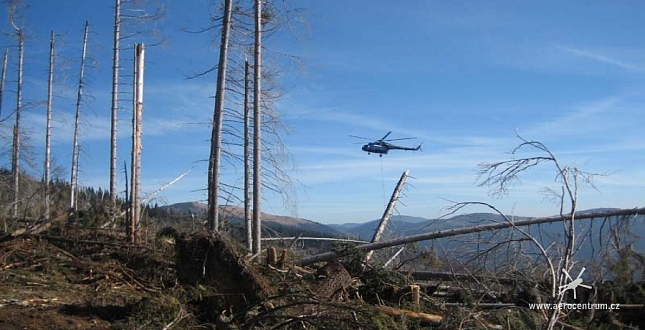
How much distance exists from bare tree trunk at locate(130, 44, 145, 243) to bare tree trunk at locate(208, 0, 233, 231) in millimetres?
1398

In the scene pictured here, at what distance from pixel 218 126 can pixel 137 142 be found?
1.99m

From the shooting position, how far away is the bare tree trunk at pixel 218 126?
11.4m

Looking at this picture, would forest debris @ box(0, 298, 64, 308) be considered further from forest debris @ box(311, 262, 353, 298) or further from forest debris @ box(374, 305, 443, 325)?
forest debris @ box(374, 305, 443, 325)

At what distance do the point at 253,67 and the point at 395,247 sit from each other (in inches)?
182

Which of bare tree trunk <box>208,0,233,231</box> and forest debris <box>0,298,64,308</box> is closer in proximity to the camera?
forest debris <box>0,298,64,308</box>

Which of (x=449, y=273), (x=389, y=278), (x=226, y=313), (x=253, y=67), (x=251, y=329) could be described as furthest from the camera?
(x=253, y=67)

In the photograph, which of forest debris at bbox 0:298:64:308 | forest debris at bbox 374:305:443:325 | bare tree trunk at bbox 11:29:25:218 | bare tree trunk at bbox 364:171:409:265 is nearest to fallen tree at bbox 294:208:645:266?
bare tree trunk at bbox 364:171:409:265

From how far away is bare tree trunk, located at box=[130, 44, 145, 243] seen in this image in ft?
36.8

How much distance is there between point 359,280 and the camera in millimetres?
9023

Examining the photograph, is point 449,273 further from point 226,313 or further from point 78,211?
point 78,211

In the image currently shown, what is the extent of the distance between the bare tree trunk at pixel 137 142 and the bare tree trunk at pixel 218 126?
4.59 feet

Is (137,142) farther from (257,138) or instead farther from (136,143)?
(257,138)

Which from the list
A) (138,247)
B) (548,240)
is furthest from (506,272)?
(138,247)

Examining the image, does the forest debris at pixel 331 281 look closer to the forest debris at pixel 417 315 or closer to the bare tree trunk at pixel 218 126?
the forest debris at pixel 417 315
